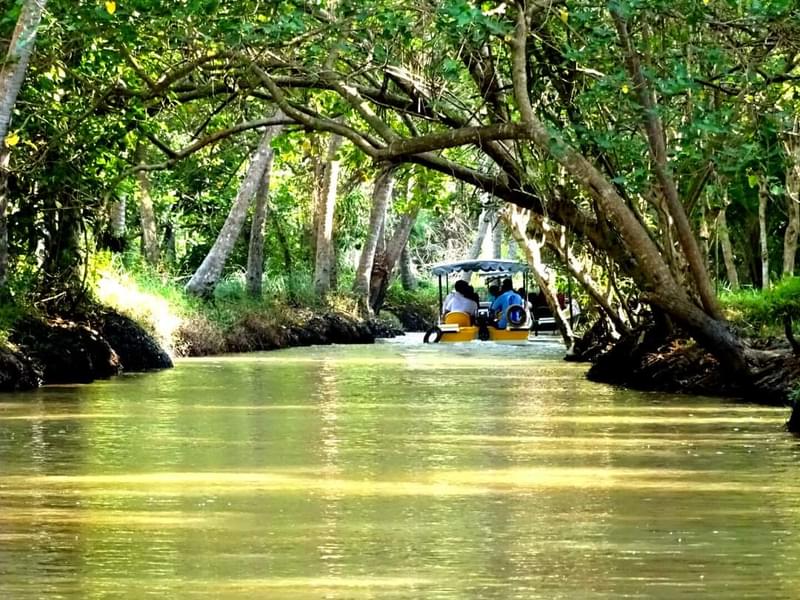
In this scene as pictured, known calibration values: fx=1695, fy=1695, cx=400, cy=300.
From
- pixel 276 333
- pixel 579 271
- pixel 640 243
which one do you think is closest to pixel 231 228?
pixel 276 333

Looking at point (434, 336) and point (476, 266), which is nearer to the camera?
point (434, 336)

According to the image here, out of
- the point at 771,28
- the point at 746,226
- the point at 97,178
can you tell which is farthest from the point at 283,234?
the point at 771,28

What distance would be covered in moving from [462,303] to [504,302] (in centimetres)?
102

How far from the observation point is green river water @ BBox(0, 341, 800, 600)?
8148mm

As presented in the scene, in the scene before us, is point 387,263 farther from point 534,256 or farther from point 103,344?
point 103,344

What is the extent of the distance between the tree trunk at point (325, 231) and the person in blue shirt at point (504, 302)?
4087mm

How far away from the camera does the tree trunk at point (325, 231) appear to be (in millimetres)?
39438

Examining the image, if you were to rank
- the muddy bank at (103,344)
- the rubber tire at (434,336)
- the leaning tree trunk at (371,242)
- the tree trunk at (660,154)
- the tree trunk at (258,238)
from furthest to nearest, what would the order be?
1. the leaning tree trunk at (371,242)
2. the rubber tire at (434,336)
3. the tree trunk at (258,238)
4. the muddy bank at (103,344)
5. the tree trunk at (660,154)

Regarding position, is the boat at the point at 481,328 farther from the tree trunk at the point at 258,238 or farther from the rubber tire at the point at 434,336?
the tree trunk at the point at 258,238

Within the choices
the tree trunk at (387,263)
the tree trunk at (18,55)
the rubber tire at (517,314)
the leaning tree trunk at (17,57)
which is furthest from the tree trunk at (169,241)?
the tree trunk at (18,55)

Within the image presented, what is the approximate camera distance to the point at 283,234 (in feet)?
150

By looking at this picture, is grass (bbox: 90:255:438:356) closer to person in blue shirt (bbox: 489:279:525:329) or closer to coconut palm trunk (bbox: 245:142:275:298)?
coconut palm trunk (bbox: 245:142:275:298)

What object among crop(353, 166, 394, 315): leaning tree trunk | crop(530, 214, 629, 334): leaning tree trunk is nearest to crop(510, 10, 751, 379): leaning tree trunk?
crop(530, 214, 629, 334): leaning tree trunk

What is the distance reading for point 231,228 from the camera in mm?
34281
